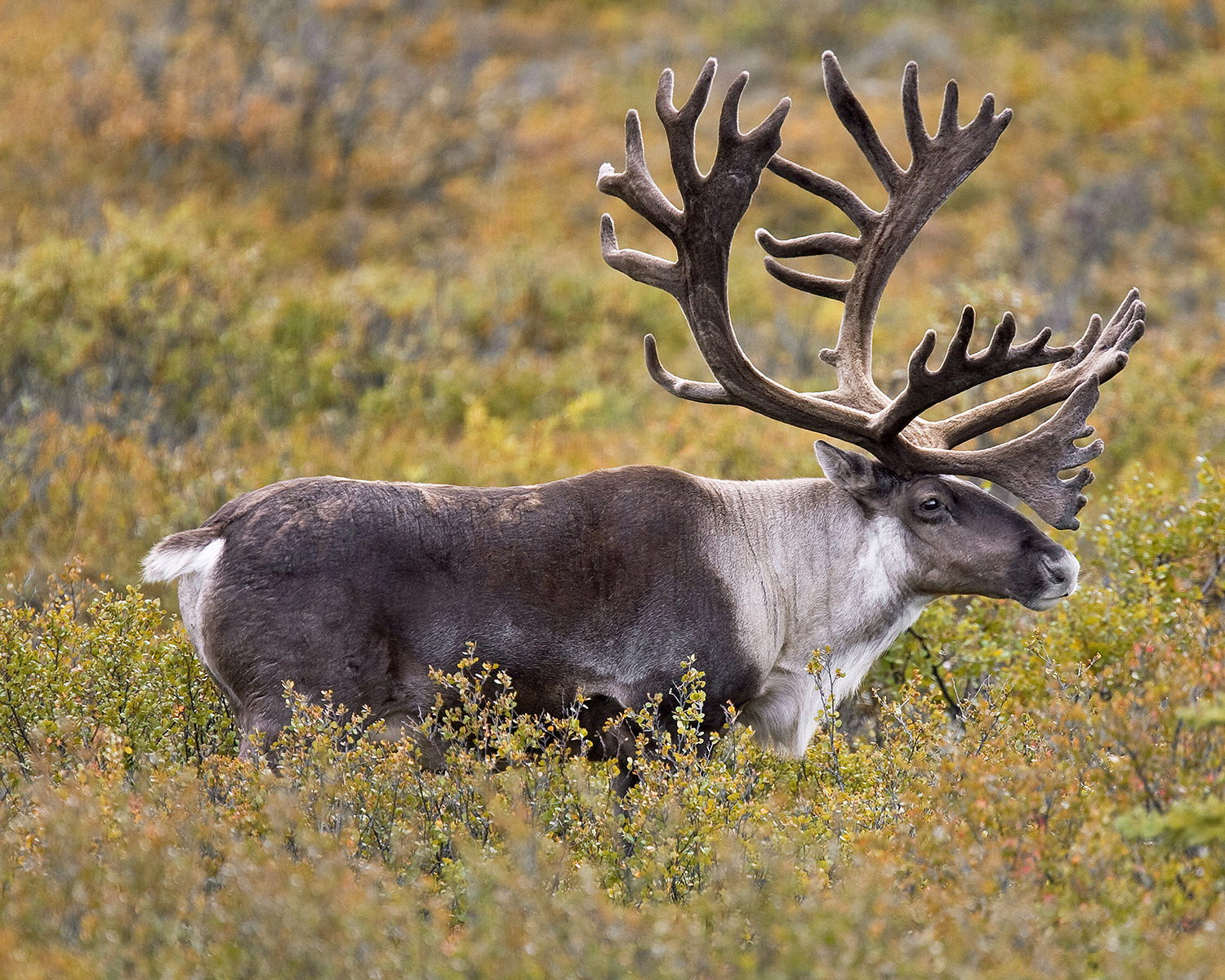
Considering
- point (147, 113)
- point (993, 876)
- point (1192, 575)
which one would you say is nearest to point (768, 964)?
point (993, 876)

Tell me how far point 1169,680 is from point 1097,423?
579 centimetres

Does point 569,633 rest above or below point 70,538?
above

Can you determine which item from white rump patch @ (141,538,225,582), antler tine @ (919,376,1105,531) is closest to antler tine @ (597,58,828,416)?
antler tine @ (919,376,1105,531)

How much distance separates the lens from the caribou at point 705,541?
444cm

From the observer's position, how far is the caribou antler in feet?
16.2

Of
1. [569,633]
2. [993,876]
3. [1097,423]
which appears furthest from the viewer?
[1097,423]

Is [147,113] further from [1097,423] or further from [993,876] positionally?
[993,876]

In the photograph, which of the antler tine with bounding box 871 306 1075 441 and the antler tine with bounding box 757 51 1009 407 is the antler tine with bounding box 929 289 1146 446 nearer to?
the antler tine with bounding box 871 306 1075 441

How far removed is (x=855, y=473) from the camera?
16.9 ft

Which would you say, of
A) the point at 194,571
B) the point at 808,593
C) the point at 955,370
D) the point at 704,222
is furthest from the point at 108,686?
the point at 955,370

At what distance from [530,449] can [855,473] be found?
4.08 m

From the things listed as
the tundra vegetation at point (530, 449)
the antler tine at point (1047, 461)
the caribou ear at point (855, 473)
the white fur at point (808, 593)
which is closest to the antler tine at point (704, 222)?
the caribou ear at point (855, 473)

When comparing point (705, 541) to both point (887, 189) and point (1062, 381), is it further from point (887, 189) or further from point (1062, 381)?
point (887, 189)

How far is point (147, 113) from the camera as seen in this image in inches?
592
